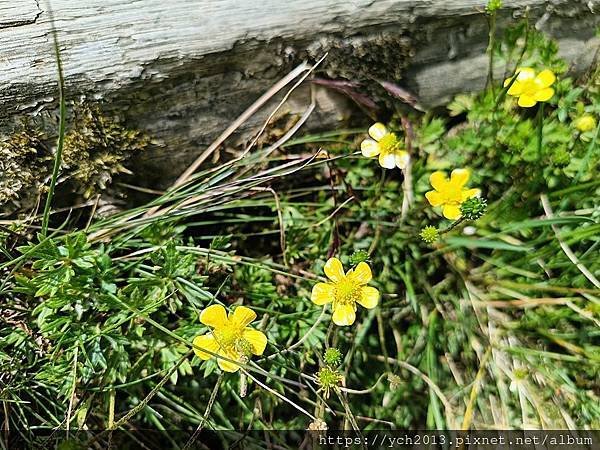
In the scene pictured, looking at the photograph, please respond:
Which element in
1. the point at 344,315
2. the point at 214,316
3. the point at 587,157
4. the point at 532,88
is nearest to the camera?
the point at 214,316

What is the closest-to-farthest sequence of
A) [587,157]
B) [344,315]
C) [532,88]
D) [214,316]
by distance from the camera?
1. [214,316]
2. [344,315]
3. [587,157]
4. [532,88]

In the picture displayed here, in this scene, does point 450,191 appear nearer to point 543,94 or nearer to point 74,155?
point 543,94

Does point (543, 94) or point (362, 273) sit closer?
point (362, 273)

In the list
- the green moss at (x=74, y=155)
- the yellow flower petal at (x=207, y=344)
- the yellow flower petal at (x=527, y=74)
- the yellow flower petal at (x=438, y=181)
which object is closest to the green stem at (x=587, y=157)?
the yellow flower petal at (x=527, y=74)

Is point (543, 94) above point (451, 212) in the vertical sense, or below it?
above

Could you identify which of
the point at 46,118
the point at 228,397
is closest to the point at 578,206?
the point at 228,397

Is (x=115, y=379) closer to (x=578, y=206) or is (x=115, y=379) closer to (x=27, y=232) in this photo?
(x=27, y=232)

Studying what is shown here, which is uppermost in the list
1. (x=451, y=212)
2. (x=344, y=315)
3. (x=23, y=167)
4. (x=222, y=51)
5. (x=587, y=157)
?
(x=222, y=51)

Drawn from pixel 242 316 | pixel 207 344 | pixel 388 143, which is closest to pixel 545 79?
Answer: pixel 388 143
